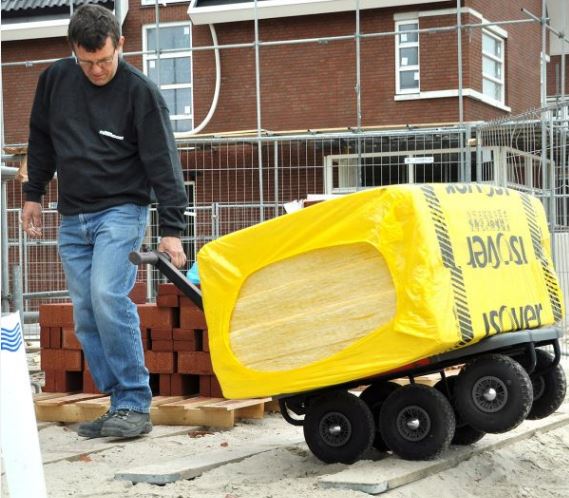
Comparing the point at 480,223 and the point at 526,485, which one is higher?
the point at 480,223

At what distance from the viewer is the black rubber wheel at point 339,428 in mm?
4496

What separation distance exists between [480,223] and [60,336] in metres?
2.92

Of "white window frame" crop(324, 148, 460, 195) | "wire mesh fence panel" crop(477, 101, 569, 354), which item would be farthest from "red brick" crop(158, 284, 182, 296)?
"white window frame" crop(324, 148, 460, 195)

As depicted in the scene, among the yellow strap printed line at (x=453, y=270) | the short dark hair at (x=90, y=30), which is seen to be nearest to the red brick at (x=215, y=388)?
the short dark hair at (x=90, y=30)

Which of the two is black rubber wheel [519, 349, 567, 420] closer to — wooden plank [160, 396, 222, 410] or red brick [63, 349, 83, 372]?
wooden plank [160, 396, 222, 410]

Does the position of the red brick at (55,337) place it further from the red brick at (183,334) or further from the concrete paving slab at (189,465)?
the concrete paving slab at (189,465)

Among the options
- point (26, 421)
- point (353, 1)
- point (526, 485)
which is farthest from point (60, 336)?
point (353, 1)

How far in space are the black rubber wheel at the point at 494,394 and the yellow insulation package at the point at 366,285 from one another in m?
0.16

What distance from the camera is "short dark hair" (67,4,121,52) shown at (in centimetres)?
499

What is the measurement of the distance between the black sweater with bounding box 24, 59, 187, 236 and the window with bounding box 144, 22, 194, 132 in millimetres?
18894

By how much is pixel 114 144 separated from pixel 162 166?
249mm

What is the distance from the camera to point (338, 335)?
4.32 meters

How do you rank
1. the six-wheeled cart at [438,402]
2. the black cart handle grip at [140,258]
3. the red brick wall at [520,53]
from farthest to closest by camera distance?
the red brick wall at [520,53], the black cart handle grip at [140,258], the six-wheeled cart at [438,402]

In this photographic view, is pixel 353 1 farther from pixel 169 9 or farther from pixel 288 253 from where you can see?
pixel 288 253
